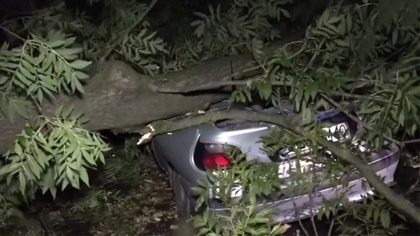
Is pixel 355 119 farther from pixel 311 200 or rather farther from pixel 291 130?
pixel 311 200

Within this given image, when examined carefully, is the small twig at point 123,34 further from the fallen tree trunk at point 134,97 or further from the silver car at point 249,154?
the silver car at point 249,154

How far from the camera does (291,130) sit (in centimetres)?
417

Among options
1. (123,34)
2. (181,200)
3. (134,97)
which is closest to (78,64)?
(134,97)

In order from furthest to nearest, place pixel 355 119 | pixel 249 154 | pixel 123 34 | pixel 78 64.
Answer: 1. pixel 123 34
2. pixel 249 154
3. pixel 355 119
4. pixel 78 64

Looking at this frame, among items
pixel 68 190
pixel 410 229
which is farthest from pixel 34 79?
pixel 410 229

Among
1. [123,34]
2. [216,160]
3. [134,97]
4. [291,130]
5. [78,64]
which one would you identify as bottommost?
[216,160]

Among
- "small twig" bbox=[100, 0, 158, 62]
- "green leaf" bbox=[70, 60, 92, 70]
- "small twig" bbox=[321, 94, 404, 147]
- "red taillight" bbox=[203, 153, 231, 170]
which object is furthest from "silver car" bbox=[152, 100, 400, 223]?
"green leaf" bbox=[70, 60, 92, 70]

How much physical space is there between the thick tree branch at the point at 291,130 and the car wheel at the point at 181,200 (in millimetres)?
634

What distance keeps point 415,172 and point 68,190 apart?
2.81 metres

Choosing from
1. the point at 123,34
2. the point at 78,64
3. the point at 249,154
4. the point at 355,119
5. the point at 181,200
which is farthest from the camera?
the point at 181,200

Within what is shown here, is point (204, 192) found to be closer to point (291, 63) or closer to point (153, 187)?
point (291, 63)

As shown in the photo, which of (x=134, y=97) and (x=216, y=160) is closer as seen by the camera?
(x=134, y=97)

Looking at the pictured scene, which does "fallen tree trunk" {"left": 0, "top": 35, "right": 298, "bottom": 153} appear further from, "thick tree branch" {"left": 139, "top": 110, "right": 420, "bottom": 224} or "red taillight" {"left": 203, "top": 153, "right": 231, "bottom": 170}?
"red taillight" {"left": 203, "top": 153, "right": 231, "bottom": 170}

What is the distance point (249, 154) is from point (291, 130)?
0.41 m
